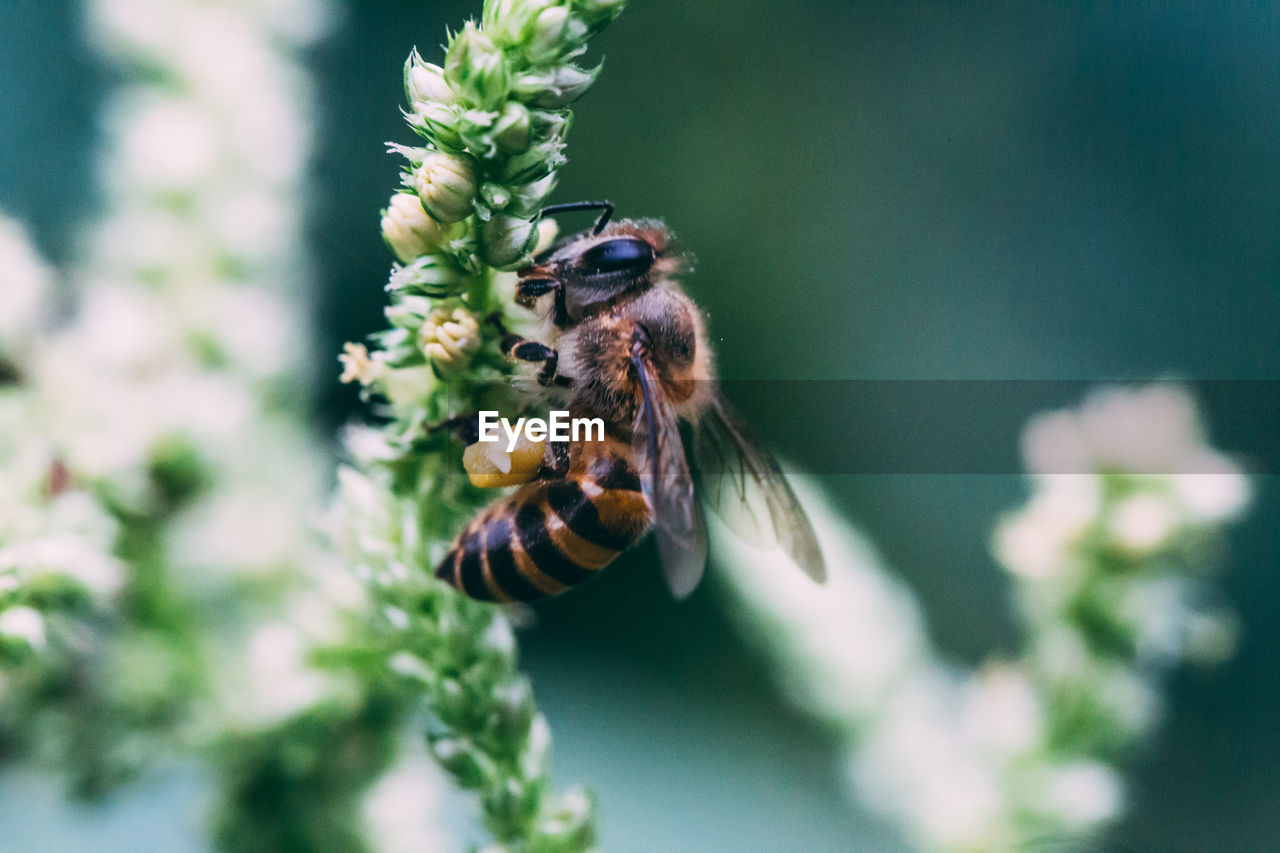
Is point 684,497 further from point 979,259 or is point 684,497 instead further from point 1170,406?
point 979,259

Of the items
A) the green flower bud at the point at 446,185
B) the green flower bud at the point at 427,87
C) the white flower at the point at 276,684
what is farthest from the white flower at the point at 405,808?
the green flower bud at the point at 427,87

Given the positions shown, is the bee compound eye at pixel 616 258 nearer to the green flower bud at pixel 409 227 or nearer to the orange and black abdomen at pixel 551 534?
the orange and black abdomen at pixel 551 534

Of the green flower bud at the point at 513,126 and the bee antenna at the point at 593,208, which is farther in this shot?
the bee antenna at the point at 593,208

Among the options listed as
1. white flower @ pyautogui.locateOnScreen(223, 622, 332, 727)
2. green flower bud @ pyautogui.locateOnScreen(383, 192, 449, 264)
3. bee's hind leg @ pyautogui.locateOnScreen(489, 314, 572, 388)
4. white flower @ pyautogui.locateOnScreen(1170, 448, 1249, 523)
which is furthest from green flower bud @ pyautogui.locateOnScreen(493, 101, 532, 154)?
white flower @ pyautogui.locateOnScreen(1170, 448, 1249, 523)

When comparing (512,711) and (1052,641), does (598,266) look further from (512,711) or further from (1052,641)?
(1052,641)

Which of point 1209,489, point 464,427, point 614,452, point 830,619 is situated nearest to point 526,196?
point 464,427
